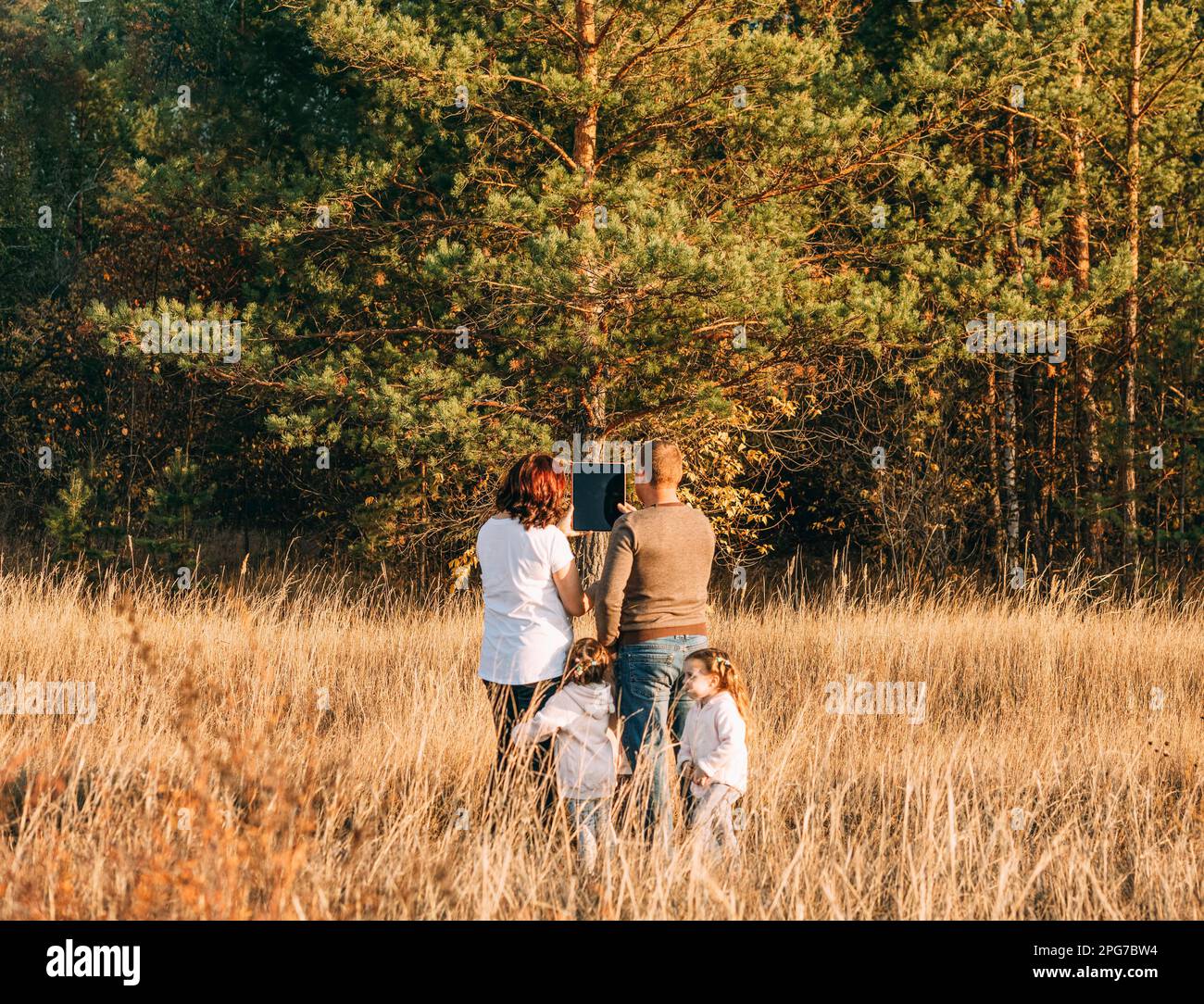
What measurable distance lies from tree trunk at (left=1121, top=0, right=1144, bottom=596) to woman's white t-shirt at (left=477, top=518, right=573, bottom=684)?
10935 millimetres

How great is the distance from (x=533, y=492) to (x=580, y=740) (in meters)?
0.95

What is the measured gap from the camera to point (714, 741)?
4.48 m

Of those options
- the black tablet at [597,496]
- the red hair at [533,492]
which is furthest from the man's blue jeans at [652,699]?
the red hair at [533,492]

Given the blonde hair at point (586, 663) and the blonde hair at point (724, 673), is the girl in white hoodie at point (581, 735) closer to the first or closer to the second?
the blonde hair at point (586, 663)

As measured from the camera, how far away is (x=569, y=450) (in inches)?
419

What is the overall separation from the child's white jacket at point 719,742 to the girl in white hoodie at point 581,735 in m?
0.32

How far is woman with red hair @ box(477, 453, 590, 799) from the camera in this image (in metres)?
4.62

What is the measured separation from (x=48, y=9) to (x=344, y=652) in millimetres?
22251
